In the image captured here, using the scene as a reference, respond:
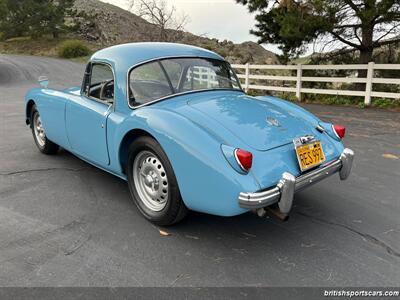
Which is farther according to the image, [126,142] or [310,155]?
[126,142]

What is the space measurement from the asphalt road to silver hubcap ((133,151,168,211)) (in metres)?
0.21

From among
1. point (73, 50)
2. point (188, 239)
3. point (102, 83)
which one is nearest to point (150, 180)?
point (188, 239)

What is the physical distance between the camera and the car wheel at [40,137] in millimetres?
5246

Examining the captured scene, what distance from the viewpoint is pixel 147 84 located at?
12.0 ft

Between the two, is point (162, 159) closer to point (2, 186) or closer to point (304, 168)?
point (304, 168)

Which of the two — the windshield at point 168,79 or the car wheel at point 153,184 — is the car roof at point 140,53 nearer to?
the windshield at point 168,79

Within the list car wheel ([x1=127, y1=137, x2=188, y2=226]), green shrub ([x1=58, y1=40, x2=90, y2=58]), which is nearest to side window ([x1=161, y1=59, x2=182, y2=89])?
car wheel ([x1=127, y1=137, x2=188, y2=226])

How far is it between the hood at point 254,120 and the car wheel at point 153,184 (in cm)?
58

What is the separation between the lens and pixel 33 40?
129ft

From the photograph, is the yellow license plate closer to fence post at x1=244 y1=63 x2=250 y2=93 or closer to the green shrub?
fence post at x1=244 y1=63 x2=250 y2=93

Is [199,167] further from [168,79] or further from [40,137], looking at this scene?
[40,137]

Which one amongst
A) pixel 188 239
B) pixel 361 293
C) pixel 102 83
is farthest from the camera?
pixel 102 83

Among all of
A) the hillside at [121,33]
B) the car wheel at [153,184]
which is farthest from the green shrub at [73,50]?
the car wheel at [153,184]

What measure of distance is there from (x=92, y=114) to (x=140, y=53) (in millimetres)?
826
